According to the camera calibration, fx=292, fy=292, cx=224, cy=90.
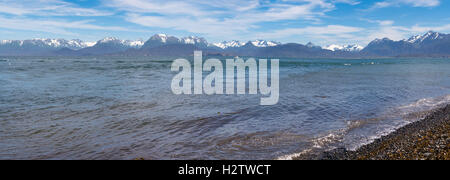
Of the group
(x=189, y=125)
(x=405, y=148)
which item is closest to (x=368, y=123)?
(x=405, y=148)

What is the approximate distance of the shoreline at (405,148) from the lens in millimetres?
10170

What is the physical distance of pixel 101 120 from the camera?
18.8 meters

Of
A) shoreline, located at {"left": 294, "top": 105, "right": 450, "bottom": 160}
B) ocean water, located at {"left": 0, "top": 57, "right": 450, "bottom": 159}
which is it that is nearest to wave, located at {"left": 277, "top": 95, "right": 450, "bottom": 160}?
ocean water, located at {"left": 0, "top": 57, "right": 450, "bottom": 159}

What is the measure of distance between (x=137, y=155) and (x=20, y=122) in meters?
10.3

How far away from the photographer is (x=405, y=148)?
1121cm

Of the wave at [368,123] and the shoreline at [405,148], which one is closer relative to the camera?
the shoreline at [405,148]

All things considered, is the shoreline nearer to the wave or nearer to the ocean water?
the wave

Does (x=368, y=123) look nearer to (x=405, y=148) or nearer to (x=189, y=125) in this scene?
(x=405, y=148)

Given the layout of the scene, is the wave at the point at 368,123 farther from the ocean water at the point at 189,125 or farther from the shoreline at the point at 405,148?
the shoreline at the point at 405,148

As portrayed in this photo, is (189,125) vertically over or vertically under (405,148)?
under

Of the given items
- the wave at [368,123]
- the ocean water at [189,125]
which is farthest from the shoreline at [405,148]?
the ocean water at [189,125]
